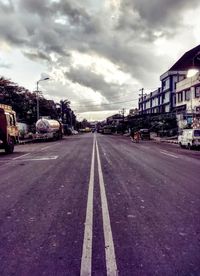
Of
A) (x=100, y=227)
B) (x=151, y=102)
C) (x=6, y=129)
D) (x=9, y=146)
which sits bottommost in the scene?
(x=100, y=227)

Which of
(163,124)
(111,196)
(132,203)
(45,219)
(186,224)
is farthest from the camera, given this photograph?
(163,124)

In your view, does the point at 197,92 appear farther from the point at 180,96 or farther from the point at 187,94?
the point at 180,96

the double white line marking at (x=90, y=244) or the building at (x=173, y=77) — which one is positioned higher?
the building at (x=173, y=77)

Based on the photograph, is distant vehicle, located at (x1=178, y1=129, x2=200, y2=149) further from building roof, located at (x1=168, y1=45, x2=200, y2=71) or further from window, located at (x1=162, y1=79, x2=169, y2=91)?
window, located at (x1=162, y1=79, x2=169, y2=91)

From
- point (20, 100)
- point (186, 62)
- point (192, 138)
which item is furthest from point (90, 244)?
point (186, 62)

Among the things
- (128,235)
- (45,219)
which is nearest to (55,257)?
(128,235)

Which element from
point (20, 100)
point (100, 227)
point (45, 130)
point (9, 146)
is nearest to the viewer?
point (100, 227)

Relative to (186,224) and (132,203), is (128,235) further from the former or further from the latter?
(132,203)

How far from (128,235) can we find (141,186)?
14.5 feet

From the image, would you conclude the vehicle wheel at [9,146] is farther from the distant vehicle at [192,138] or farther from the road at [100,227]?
the distant vehicle at [192,138]

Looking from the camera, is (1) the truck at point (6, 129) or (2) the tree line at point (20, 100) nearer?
(1) the truck at point (6, 129)

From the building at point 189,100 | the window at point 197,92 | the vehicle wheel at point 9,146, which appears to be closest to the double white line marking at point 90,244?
the vehicle wheel at point 9,146

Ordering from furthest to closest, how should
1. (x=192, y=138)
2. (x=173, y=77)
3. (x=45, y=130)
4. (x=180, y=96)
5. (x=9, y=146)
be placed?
(x=173, y=77), (x=180, y=96), (x=45, y=130), (x=192, y=138), (x=9, y=146)

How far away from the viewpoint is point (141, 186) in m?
9.66
